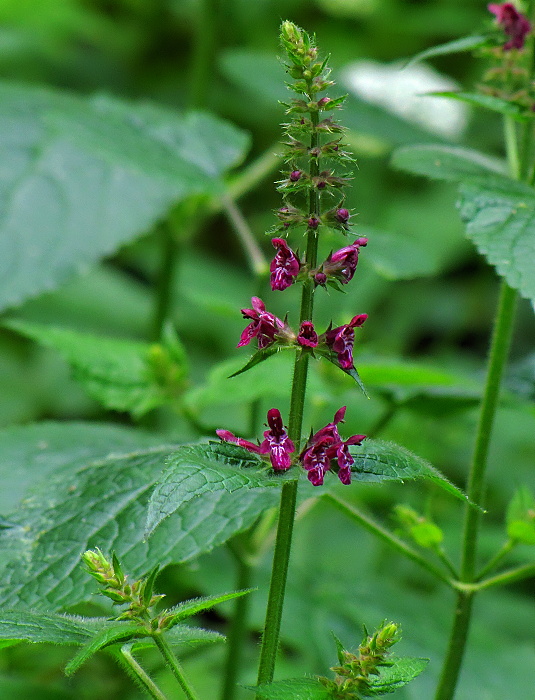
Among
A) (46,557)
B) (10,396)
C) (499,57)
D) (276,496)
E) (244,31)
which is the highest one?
(244,31)

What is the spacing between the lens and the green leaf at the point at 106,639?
0.77 meters

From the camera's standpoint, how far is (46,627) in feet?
2.86

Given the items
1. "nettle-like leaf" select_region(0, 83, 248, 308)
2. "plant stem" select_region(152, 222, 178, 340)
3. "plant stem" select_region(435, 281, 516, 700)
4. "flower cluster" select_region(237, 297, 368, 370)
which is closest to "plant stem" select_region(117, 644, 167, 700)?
"flower cluster" select_region(237, 297, 368, 370)

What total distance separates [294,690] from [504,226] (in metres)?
0.68

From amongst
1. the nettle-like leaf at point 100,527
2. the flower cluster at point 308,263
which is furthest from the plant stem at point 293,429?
the nettle-like leaf at point 100,527

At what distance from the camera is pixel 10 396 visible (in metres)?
3.73

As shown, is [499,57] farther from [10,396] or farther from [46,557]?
[10,396]

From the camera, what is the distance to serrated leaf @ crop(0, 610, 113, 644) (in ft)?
2.74

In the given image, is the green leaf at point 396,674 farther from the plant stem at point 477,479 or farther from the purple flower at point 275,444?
the plant stem at point 477,479

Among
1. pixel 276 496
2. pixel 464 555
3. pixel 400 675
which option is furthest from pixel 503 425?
pixel 400 675

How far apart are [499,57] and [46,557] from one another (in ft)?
3.52

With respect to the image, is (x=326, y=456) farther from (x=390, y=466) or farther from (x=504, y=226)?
(x=504, y=226)

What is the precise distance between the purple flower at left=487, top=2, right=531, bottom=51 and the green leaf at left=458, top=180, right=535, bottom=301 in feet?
0.88

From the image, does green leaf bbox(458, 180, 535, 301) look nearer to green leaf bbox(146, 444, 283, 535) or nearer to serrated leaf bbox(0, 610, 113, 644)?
green leaf bbox(146, 444, 283, 535)
